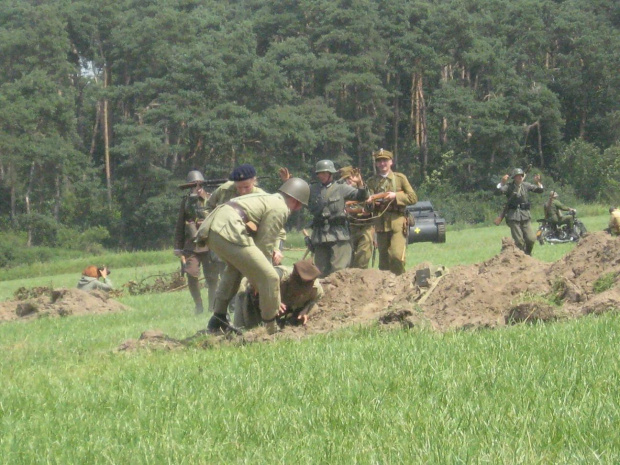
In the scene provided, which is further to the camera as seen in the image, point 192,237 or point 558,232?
point 558,232

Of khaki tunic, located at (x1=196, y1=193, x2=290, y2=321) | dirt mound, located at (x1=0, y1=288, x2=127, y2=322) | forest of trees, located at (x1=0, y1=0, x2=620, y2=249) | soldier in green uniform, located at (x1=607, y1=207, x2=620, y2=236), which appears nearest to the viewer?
khaki tunic, located at (x1=196, y1=193, x2=290, y2=321)

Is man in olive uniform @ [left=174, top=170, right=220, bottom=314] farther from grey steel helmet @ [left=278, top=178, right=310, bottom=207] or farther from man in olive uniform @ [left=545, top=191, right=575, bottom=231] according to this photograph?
man in olive uniform @ [left=545, top=191, right=575, bottom=231]

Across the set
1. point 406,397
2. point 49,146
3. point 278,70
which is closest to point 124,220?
point 49,146

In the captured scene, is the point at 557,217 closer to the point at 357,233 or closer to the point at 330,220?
the point at 357,233

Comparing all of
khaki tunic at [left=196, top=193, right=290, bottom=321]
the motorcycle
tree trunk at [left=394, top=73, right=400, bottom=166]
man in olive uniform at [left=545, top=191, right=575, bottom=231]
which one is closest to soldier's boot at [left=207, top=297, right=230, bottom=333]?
khaki tunic at [left=196, top=193, right=290, bottom=321]

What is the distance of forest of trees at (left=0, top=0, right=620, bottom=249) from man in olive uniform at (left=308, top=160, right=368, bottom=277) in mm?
48491

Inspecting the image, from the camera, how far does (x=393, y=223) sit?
47.1 feet

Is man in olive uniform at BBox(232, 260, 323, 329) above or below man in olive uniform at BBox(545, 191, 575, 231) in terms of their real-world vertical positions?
above

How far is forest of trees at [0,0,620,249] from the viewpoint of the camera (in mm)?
64500

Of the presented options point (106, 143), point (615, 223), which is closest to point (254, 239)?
point (615, 223)

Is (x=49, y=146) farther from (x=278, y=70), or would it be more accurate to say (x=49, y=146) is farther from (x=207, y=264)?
(x=207, y=264)

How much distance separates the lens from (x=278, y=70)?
68938mm

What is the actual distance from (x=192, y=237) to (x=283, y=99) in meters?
53.4

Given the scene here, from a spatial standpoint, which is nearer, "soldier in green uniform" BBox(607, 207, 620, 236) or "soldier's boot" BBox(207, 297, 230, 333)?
"soldier's boot" BBox(207, 297, 230, 333)
